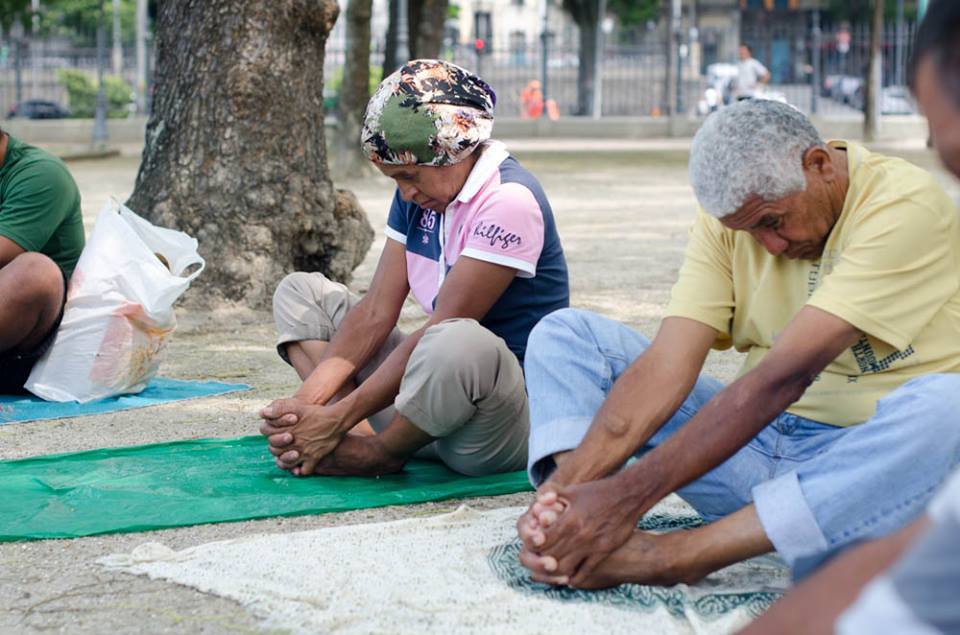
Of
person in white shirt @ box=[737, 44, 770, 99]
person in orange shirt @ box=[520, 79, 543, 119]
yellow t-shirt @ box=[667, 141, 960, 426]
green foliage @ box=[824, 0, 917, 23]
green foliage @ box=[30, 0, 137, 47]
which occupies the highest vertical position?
green foliage @ box=[824, 0, 917, 23]

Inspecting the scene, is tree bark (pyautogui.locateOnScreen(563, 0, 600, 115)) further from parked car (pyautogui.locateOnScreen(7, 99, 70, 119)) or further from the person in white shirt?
parked car (pyautogui.locateOnScreen(7, 99, 70, 119))

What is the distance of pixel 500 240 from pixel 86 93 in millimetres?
29753

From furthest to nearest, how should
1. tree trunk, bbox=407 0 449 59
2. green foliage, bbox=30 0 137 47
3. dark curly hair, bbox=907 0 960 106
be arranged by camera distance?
green foliage, bbox=30 0 137 47
tree trunk, bbox=407 0 449 59
dark curly hair, bbox=907 0 960 106

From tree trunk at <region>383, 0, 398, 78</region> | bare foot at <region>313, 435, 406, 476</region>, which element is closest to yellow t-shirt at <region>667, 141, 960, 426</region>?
bare foot at <region>313, 435, 406, 476</region>

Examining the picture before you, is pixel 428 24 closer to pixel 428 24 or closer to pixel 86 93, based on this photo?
pixel 428 24

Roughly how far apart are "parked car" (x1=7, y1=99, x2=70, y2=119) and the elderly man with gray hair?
25.1 meters

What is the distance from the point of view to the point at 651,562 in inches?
104

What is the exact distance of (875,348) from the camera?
8.86ft

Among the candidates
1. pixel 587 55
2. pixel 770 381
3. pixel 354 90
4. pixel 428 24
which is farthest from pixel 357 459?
pixel 587 55

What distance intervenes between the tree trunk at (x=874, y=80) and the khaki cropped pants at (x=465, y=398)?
18.0 m

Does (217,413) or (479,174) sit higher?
(479,174)

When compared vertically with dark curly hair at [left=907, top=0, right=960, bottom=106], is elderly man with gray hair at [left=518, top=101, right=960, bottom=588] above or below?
below

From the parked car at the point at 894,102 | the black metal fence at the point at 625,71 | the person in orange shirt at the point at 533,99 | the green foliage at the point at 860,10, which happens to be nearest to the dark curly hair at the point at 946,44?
the black metal fence at the point at 625,71

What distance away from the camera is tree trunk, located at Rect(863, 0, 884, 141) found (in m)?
20.2
